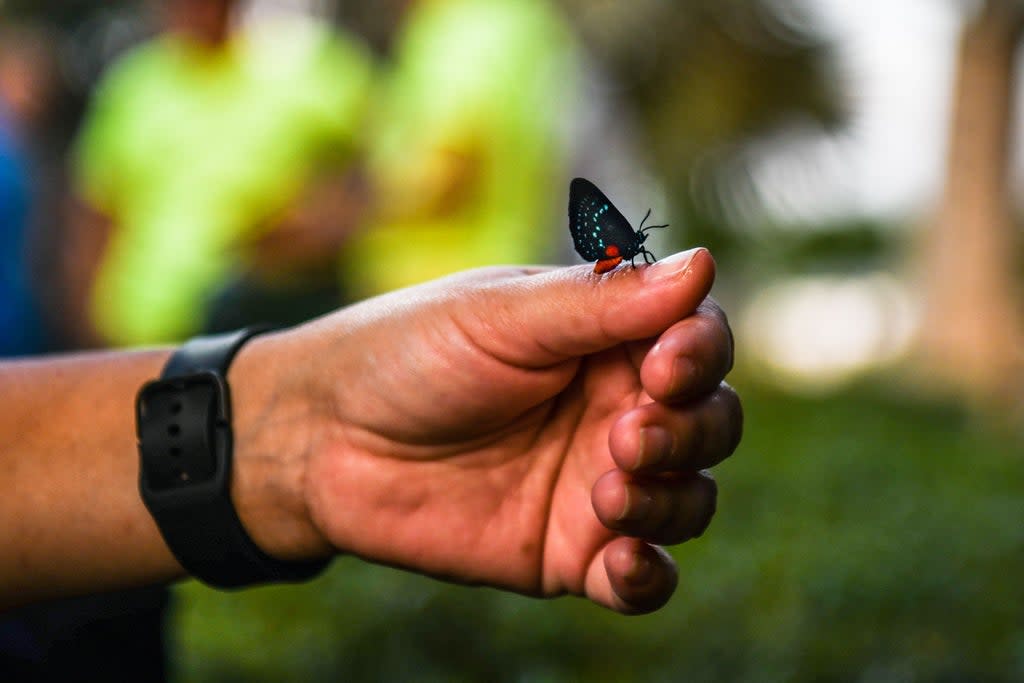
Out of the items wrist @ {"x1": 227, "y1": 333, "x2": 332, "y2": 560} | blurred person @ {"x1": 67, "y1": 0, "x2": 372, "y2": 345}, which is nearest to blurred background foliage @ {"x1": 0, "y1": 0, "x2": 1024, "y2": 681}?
blurred person @ {"x1": 67, "y1": 0, "x2": 372, "y2": 345}

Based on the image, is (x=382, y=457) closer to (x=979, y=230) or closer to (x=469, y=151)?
(x=469, y=151)

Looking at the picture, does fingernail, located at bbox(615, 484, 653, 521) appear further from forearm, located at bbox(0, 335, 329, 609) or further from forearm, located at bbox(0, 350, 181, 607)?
forearm, located at bbox(0, 350, 181, 607)

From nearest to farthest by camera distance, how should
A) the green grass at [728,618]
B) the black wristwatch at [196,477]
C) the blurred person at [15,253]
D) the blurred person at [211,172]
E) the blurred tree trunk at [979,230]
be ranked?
the black wristwatch at [196,477], the green grass at [728,618], the blurred person at [15,253], the blurred person at [211,172], the blurred tree trunk at [979,230]

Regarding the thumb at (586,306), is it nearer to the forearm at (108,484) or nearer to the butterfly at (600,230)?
the butterfly at (600,230)

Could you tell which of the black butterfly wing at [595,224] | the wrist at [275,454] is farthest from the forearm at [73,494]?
the black butterfly wing at [595,224]

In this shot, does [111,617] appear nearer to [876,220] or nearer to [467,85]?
[467,85]

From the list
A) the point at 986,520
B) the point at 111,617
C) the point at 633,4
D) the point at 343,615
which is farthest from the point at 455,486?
the point at 633,4
